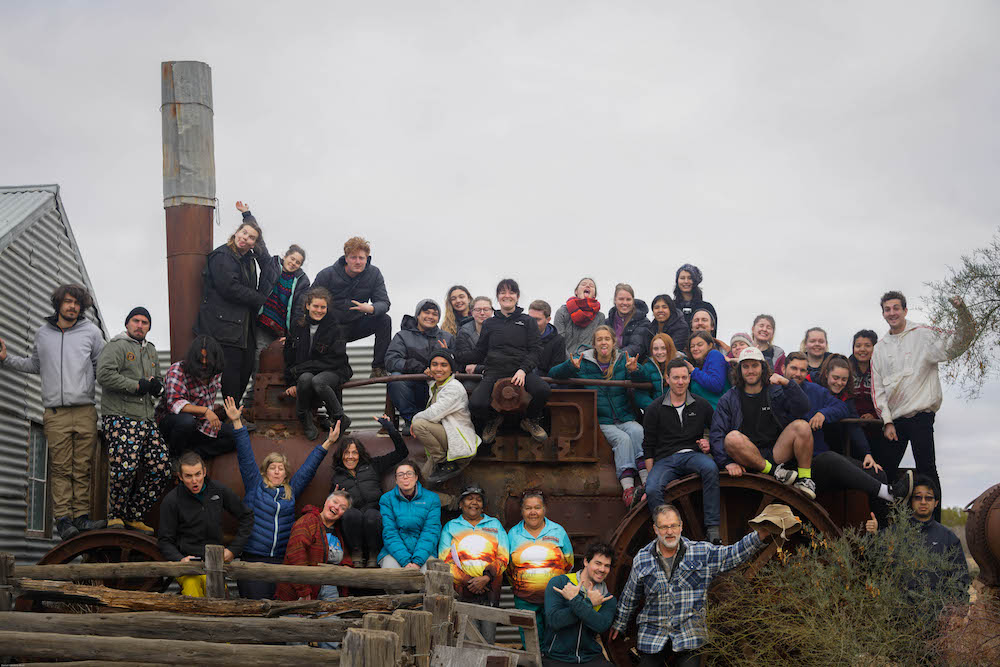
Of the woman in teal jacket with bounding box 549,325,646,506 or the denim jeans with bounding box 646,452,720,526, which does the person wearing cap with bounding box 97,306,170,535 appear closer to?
the woman in teal jacket with bounding box 549,325,646,506

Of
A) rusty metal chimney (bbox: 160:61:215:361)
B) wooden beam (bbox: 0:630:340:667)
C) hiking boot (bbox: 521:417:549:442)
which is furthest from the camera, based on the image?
rusty metal chimney (bbox: 160:61:215:361)

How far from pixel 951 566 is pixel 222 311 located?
668 cm

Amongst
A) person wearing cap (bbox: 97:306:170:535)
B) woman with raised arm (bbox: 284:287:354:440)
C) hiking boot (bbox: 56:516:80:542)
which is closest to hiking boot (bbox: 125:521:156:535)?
person wearing cap (bbox: 97:306:170:535)

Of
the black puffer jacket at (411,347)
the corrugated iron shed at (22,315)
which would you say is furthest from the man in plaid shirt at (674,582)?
the corrugated iron shed at (22,315)

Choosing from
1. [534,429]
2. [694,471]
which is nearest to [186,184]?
[534,429]

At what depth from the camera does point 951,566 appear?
335 inches

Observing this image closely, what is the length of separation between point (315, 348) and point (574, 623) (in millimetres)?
3311

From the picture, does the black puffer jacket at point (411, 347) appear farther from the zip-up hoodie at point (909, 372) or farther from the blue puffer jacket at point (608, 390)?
the zip-up hoodie at point (909, 372)

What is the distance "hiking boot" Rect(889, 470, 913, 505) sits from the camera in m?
9.02

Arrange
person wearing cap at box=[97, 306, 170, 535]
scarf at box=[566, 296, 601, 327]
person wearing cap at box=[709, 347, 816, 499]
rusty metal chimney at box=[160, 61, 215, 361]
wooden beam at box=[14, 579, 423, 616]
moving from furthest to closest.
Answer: scarf at box=[566, 296, 601, 327] < rusty metal chimney at box=[160, 61, 215, 361] < person wearing cap at box=[97, 306, 170, 535] < person wearing cap at box=[709, 347, 816, 499] < wooden beam at box=[14, 579, 423, 616]

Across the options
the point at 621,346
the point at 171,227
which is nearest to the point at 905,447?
the point at 621,346

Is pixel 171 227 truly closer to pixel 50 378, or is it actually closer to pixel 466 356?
pixel 50 378

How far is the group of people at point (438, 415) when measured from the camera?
8.53 m

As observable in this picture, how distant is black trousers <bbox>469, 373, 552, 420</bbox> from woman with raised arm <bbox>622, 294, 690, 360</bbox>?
4.89 ft
